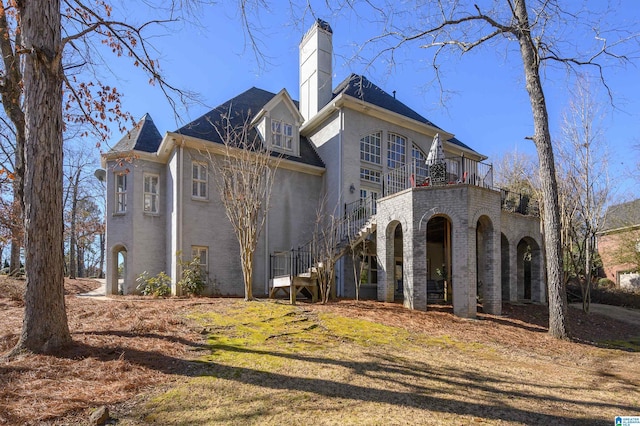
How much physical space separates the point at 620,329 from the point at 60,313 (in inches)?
636

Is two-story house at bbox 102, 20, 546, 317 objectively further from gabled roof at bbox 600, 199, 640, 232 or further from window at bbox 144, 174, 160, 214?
gabled roof at bbox 600, 199, 640, 232

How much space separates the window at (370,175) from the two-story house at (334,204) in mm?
59

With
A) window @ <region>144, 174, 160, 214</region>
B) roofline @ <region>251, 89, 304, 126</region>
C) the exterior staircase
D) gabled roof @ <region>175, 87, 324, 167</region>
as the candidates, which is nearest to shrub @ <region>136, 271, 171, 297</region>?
window @ <region>144, 174, 160, 214</region>

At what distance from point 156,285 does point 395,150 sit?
12.2 metres

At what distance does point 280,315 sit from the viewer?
29.3 ft

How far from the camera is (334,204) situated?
641 inches

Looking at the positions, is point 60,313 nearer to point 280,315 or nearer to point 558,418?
point 280,315

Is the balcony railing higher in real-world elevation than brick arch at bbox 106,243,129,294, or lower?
higher

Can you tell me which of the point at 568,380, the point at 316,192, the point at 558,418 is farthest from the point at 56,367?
the point at 316,192

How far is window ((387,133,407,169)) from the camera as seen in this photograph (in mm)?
17906

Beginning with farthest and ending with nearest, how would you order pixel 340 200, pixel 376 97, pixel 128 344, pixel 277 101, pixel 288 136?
pixel 376 97 → pixel 288 136 → pixel 277 101 → pixel 340 200 → pixel 128 344

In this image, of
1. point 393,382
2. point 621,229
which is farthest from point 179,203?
point 621,229

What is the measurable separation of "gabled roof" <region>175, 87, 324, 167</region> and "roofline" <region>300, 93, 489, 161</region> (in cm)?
128

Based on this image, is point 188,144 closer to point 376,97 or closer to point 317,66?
point 317,66
